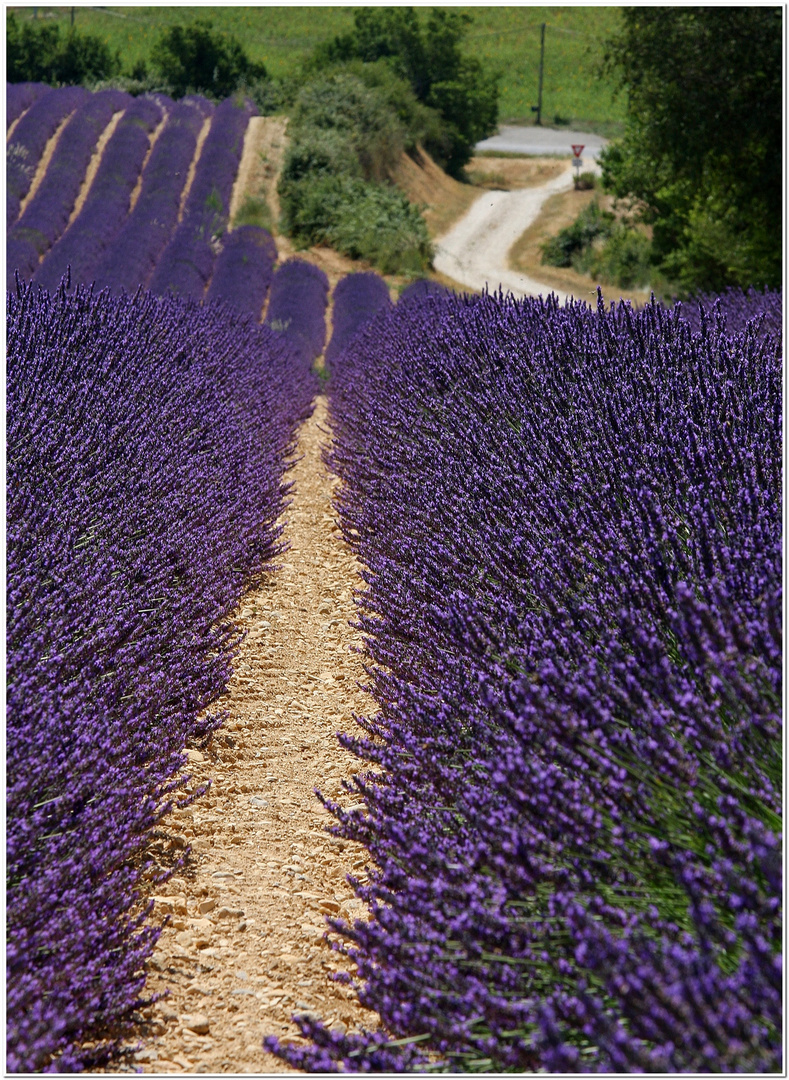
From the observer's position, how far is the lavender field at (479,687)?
1349 mm

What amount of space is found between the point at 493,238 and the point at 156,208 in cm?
1332

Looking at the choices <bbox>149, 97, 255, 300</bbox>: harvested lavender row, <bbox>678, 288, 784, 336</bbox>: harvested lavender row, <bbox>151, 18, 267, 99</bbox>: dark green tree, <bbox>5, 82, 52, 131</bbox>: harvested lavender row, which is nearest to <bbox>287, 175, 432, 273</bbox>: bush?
<bbox>149, 97, 255, 300</bbox>: harvested lavender row

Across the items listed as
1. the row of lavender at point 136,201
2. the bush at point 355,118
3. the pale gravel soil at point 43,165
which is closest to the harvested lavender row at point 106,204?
the row of lavender at point 136,201

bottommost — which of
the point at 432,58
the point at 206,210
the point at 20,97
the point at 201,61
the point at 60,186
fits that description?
the point at 206,210

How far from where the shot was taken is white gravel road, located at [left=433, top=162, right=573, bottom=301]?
2153 cm

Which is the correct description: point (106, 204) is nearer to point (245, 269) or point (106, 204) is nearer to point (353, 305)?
point (245, 269)

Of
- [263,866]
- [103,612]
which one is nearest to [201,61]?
[103,612]

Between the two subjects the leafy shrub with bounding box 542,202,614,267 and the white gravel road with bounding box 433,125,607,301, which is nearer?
the white gravel road with bounding box 433,125,607,301

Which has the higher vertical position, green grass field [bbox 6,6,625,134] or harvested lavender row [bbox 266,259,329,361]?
green grass field [bbox 6,6,625,134]

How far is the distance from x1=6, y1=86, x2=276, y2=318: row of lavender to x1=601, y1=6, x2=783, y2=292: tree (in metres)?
6.16

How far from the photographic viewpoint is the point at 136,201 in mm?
17594

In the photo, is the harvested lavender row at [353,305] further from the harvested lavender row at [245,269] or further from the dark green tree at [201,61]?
the dark green tree at [201,61]

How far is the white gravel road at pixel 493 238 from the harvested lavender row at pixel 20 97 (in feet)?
34.3

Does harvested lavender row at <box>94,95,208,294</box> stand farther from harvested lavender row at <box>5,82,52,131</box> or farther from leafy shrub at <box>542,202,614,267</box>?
leafy shrub at <box>542,202,614,267</box>
